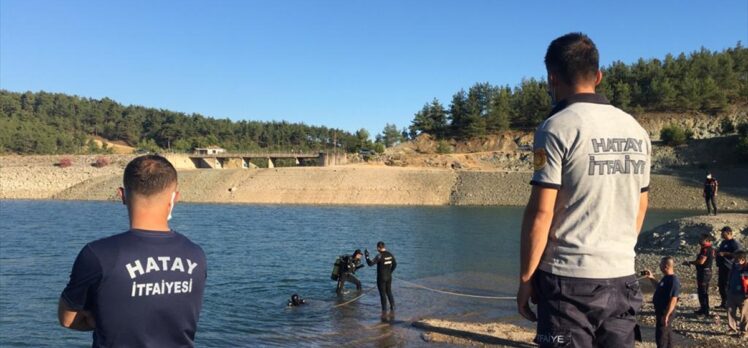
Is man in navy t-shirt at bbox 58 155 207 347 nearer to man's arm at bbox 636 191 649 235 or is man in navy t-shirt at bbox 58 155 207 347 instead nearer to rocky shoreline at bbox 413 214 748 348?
man's arm at bbox 636 191 649 235

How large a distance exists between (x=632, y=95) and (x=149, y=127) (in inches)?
5267

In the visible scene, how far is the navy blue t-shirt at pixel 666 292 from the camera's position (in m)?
10.2

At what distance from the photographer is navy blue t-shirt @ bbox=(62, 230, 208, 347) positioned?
10.5 feet

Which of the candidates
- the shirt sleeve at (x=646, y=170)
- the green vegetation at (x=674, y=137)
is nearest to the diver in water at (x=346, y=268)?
the shirt sleeve at (x=646, y=170)

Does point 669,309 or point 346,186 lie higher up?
point 346,186

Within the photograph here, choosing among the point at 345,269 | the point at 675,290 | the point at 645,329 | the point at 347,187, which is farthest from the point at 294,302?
the point at 347,187

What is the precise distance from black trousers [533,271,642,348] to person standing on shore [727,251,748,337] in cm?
1035

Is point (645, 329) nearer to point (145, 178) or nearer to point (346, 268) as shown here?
point (346, 268)

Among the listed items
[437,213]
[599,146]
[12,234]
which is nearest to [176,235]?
[599,146]

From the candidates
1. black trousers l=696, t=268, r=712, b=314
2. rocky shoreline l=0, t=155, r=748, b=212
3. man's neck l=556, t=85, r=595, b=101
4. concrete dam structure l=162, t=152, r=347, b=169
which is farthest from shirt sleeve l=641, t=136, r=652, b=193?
concrete dam structure l=162, t=152, r=347, b=169

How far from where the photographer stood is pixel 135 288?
10.8 ft

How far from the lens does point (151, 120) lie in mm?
174250

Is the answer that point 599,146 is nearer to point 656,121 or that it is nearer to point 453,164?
point 453,164

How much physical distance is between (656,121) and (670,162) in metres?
27.0
